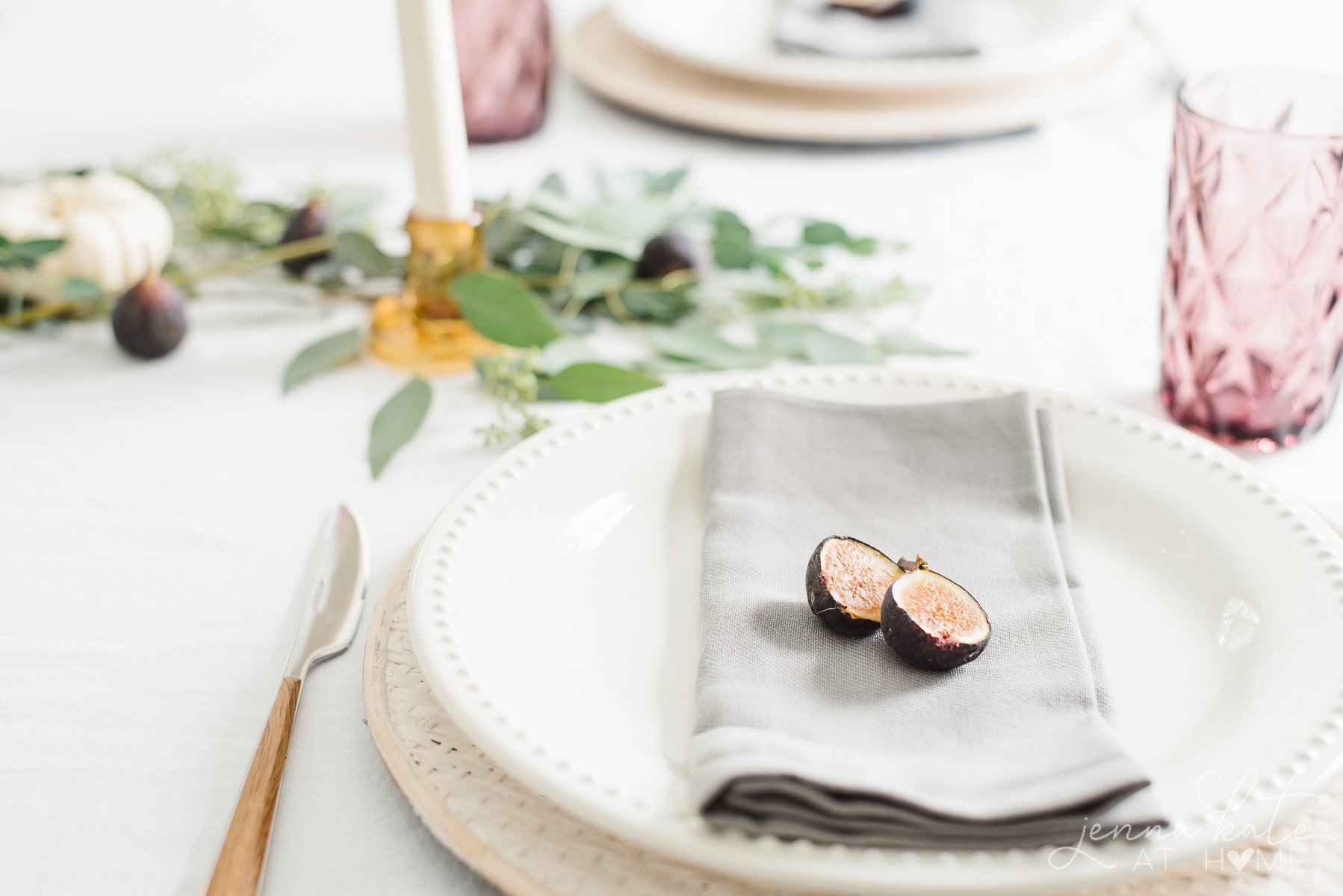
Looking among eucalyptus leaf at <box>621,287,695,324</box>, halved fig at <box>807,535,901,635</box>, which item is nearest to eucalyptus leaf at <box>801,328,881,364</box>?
eucalyptus leaf at <box>621,287,695,324</box>

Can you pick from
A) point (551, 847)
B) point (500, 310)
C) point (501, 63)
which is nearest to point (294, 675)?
point (551, 847)

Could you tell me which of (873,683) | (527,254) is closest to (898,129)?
(527,254)

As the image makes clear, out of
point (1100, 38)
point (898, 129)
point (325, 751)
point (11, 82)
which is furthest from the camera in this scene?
→ point (11, 82)

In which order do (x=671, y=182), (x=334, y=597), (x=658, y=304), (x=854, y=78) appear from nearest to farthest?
(x=334, y=597)
(x=658, y=304)
(x=671, y=182)
(x=854, y=78)

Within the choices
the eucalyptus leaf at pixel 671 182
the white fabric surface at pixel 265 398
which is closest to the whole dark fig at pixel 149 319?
the white fabric surface at pixel 265 398

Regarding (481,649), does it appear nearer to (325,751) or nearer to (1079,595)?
(325,751)

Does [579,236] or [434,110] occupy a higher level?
[434,110]

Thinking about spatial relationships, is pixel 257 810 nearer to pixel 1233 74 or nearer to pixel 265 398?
pixel 265 398
